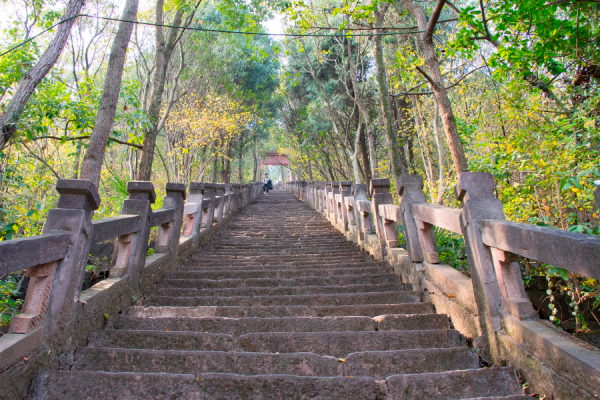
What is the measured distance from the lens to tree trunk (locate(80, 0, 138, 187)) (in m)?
6.10

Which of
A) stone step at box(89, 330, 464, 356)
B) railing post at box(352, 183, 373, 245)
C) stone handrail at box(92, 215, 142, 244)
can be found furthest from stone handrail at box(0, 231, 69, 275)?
railing post at box(352, 183, 373, 245)

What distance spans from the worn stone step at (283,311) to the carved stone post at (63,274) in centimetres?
80

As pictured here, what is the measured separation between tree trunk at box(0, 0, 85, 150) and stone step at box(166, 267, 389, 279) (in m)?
2.94

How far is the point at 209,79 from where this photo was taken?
18000mm

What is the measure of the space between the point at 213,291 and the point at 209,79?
15592mm

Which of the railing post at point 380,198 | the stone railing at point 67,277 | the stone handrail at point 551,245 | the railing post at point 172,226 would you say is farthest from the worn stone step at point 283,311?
the railing post at point 380,198

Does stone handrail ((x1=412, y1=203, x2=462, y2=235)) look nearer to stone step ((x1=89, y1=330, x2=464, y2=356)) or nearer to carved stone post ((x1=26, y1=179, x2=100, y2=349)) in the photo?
stone step ((x1=89, y1=330, x2=464, y2=356))

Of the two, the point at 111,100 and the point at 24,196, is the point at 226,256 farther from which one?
the point at 24,196

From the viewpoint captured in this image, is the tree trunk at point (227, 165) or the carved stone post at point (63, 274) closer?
the carved stone post at point (63, 274)

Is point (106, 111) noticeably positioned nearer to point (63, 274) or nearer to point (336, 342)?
point (63, 274)

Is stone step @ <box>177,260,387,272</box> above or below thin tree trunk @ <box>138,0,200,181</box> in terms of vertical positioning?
below

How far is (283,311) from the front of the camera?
3.49 m

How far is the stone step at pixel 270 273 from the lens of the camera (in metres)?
5.07

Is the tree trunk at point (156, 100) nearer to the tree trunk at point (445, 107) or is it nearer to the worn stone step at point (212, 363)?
the tree trunk at point (445, 107)
